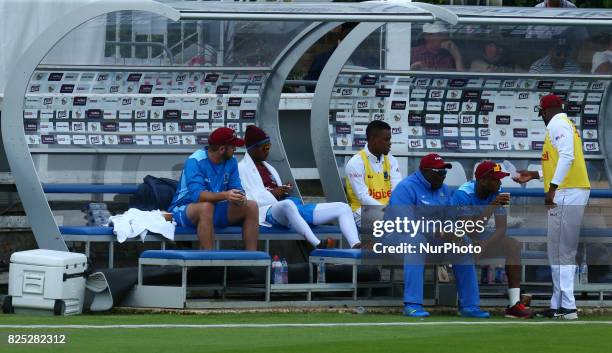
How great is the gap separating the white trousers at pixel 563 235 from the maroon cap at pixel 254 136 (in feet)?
Answer: 9.27

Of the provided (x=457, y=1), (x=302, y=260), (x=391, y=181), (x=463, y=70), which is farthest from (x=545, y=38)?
(x=457, y=1)

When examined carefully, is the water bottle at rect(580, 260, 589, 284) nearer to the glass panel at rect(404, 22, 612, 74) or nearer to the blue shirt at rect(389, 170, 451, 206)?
the blue shirt at rect(389, 170, 451, 206)

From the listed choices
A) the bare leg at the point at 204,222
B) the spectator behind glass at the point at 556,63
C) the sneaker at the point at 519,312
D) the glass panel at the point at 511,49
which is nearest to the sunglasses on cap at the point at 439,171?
the sneaker at the point at 519,312

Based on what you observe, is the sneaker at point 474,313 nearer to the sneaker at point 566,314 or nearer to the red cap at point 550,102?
the sneaker at point 566,314

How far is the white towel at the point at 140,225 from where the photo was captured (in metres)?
13.9

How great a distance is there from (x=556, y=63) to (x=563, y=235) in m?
2.81

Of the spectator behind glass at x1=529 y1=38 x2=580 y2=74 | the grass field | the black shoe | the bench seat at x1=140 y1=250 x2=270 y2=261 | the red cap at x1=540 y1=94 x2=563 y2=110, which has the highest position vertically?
the spectator behind glass at x1=529 y1=38 x2=580 y2=74

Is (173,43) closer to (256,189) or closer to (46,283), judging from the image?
(256,189)

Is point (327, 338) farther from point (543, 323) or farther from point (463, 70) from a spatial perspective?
point (463, 70)

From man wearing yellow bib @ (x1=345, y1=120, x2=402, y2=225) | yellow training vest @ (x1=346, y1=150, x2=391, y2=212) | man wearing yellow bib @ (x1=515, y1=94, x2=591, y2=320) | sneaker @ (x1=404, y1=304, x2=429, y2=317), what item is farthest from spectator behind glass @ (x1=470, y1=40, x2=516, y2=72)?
sneaker @ (x1=404, y1=304, x2=429, y2=317)

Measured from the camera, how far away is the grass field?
1043 cm

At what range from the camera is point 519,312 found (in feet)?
44.8

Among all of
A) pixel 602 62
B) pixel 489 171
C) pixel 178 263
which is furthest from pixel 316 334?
pixel 602 62

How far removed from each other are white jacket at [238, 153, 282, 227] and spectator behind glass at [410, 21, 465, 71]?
7.09 feet
